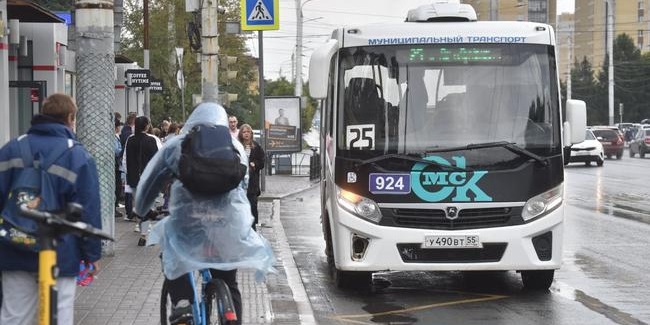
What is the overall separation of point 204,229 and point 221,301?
1.51 feet

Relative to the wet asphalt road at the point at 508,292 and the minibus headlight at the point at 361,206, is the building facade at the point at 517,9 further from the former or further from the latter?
the minibus headlight at the point at 361,206

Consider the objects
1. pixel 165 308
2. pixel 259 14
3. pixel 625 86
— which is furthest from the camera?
pixel 625 86

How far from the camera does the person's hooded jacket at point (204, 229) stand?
6598 mm

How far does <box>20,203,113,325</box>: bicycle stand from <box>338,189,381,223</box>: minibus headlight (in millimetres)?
5874

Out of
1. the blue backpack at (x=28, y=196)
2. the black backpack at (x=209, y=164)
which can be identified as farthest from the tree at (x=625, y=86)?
the blue backpack at (x=28, y=196)

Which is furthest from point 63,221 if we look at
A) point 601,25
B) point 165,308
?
point 601,25

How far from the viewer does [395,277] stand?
12492mm

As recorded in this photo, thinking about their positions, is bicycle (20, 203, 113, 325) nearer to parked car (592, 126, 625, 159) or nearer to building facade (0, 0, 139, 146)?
building facade (0, 0, 139, 146)

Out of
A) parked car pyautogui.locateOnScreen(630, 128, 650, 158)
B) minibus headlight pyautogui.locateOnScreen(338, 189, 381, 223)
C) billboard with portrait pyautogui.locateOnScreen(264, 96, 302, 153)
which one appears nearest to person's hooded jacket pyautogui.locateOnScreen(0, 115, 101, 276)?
minibus headlight pyautogui.locateOnScreen(338, 189, 381, 223)

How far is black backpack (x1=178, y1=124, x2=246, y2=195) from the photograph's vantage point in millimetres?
6434

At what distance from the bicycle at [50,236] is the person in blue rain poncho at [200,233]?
164cm

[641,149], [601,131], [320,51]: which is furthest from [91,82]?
[641,149]

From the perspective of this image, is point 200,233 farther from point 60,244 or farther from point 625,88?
point 625,88

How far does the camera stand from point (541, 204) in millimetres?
10688
